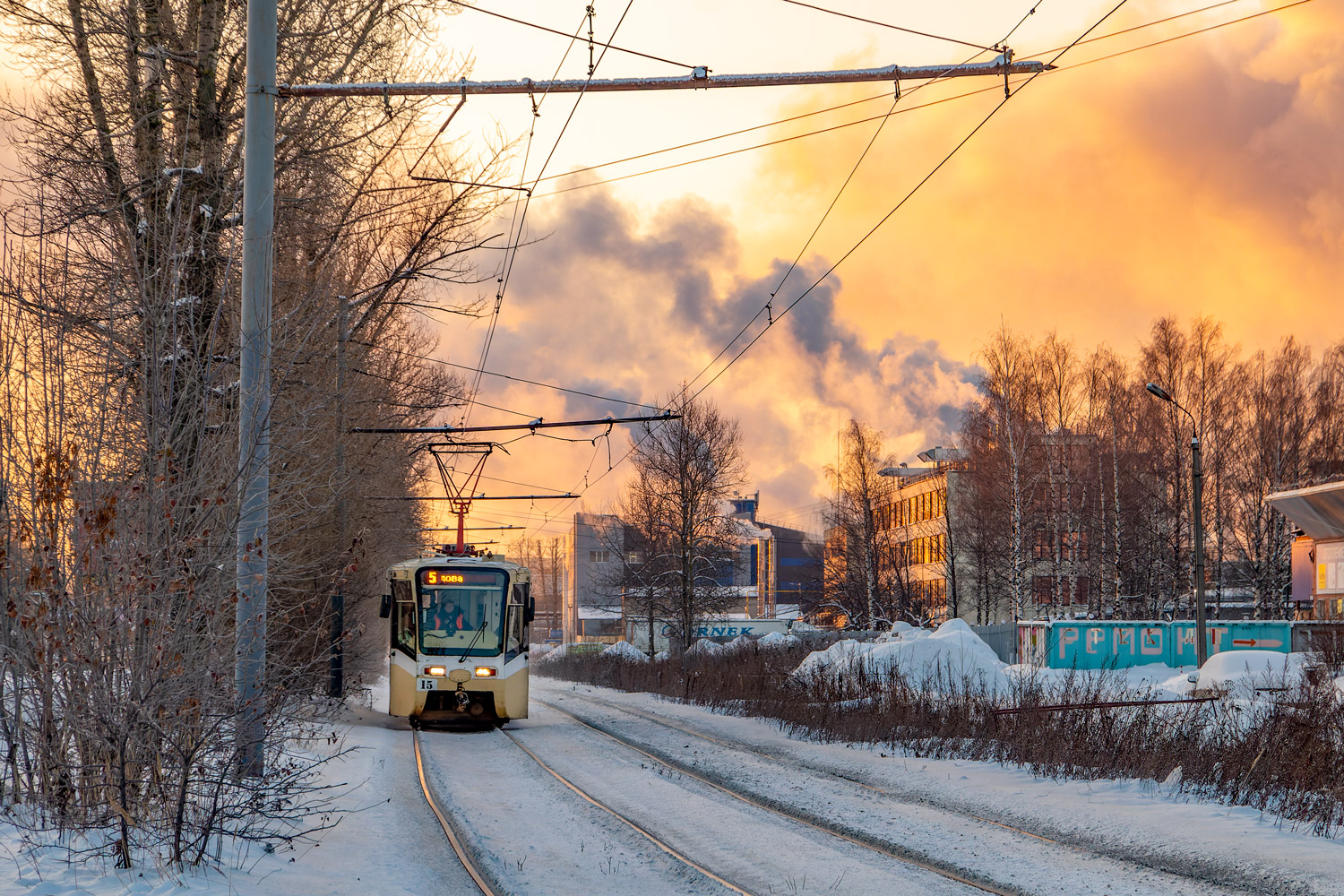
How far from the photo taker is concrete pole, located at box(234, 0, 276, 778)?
27.5 feet

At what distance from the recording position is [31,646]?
7.53 m

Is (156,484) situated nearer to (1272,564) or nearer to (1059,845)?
(1059,845)

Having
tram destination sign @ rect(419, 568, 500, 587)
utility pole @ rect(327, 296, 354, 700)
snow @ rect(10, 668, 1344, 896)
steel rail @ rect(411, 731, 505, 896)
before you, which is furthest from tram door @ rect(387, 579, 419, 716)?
steel rail @ rect(411, 731, 505, 896)

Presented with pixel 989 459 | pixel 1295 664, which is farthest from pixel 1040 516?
pixel 1295 664

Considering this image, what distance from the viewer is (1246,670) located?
81.8ft

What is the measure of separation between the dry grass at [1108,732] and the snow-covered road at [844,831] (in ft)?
2.18

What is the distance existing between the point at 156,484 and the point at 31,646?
4.10 ft

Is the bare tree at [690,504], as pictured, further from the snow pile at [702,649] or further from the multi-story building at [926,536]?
the multi-story building at [926,536]

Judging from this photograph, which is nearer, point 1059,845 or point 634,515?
point 1059,845

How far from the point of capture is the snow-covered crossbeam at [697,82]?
9.62 meters

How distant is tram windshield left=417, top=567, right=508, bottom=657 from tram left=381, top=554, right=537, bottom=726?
Result: 0.05ft

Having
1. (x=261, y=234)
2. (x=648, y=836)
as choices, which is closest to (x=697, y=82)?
(x=261, y=234)

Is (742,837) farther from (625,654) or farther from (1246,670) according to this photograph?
(625,654)

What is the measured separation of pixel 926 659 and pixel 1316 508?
19506 millimetres
